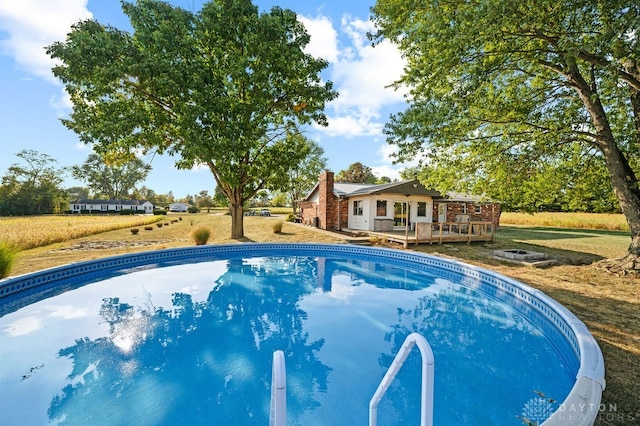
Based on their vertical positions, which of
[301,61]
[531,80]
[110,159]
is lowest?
[110,159]

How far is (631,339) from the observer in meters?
4.60

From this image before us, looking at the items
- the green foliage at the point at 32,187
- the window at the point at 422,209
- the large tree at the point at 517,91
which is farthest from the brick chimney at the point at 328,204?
the green foliage at the point at 32,187

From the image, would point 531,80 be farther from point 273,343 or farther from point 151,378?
point 151,378

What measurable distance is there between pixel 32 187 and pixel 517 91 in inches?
2911

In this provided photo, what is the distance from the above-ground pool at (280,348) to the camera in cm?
356

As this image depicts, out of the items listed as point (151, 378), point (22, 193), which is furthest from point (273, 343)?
point (22, 193)

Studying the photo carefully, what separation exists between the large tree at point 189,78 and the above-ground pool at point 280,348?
728cm

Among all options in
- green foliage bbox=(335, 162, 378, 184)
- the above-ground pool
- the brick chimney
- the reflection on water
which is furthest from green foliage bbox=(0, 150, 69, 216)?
the reflection on water

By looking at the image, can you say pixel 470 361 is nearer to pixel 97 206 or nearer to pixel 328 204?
pixel 328 204

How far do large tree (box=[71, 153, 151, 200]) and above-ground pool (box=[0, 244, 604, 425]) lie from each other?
77427 millimetres

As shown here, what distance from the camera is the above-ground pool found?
11.7 ft

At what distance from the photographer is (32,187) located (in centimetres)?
5225

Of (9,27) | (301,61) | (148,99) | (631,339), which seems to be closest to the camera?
(631,339)

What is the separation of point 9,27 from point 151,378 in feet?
50.1
